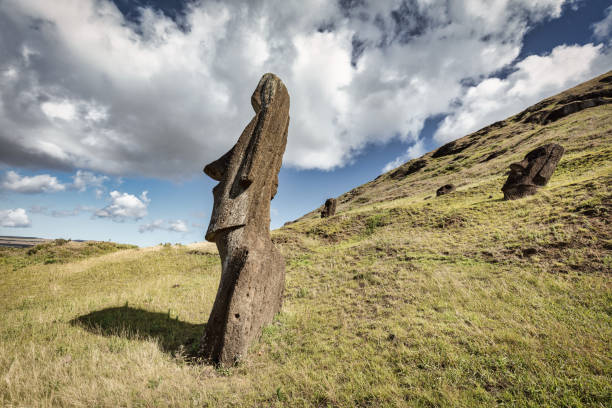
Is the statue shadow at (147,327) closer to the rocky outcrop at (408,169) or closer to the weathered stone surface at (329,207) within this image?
the weathered stone surface at (329,207)

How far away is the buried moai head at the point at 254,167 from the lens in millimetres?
5777

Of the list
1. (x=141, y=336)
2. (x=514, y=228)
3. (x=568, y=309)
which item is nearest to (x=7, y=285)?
(x=141, y=336)

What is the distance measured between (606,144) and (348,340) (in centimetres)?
4060

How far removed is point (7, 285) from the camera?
10766 millimetres

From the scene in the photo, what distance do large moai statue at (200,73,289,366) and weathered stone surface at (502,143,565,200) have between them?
57.1ft

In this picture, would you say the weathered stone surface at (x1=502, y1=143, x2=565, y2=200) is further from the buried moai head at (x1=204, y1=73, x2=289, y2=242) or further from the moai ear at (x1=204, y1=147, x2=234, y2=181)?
the moai ear at (x1=204, y1=147, x2=234, y2=181)

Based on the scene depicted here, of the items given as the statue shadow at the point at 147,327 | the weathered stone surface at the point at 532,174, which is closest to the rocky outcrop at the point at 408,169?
the weathered stone surface at the point at 532,174

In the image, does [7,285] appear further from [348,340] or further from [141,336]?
[348,340]

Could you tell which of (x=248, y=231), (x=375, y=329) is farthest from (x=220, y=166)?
(x=375, y=329)

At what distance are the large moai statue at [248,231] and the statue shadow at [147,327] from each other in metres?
0.83

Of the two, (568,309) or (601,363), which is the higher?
(568,309)

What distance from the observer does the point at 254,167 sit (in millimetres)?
5945

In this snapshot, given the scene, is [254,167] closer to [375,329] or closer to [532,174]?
[375,329]

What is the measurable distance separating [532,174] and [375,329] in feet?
60.3
